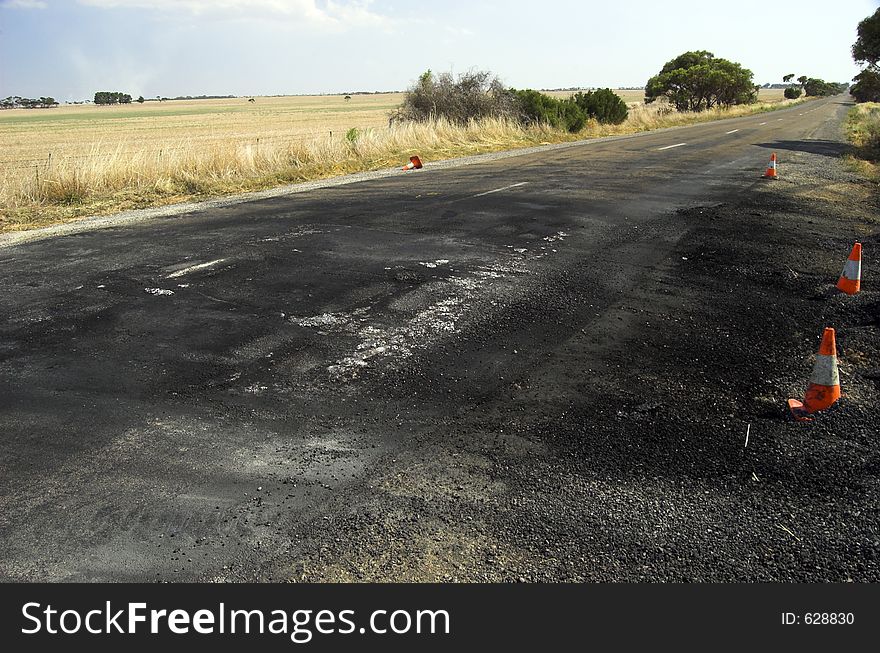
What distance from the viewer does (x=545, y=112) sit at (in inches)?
1248

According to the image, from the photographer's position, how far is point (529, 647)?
2.79 metres

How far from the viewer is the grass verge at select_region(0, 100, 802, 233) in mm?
13328

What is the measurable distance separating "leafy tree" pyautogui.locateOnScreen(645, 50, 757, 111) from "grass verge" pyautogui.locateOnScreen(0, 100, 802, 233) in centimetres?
4342

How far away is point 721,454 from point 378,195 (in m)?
11.0

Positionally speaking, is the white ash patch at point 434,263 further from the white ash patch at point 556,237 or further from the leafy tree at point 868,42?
the leafy tree at point 868,42

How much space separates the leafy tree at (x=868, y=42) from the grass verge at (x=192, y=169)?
18.9 meters

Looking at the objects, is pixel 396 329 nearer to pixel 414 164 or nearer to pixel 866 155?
pixel 414 164

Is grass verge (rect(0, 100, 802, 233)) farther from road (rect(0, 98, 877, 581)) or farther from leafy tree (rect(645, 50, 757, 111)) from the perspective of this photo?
leafy tree (rect(645, 50, 757, 111))

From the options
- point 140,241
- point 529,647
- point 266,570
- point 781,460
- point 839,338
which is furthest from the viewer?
point 140,241

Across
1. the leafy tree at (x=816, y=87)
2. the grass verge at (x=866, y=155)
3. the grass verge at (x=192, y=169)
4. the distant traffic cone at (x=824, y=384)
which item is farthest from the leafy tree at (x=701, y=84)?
the leafy tree at (x=816, y=87)

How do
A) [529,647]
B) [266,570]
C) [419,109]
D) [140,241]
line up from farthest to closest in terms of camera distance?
[419,109] → [140,241] → [266,570] → [529,647]

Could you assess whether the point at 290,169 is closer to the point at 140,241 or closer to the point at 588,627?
the point at 140,241

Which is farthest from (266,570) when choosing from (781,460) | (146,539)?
(781,460)

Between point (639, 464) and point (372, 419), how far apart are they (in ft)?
5.54
